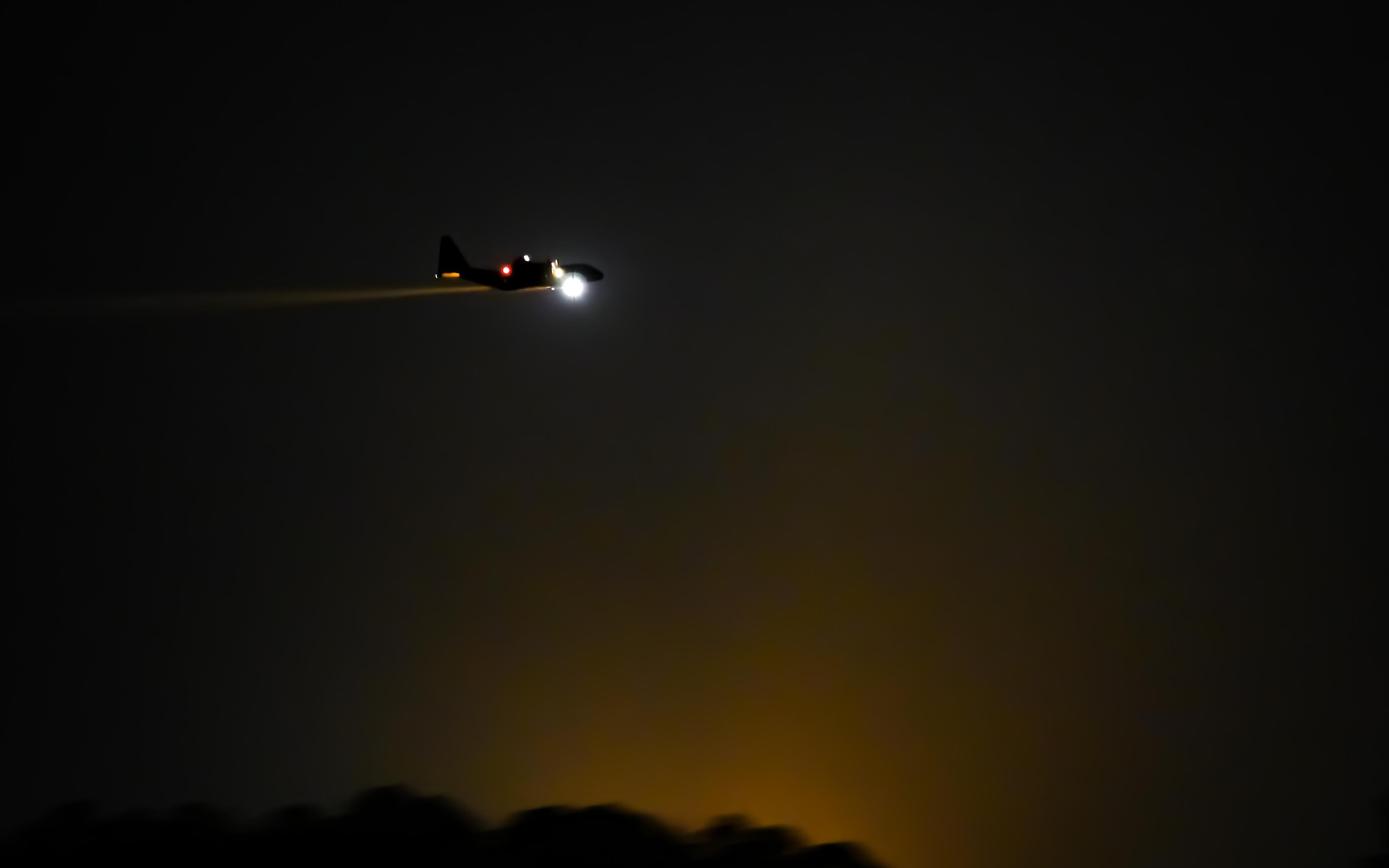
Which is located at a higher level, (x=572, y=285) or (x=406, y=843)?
(x=572, y=285)

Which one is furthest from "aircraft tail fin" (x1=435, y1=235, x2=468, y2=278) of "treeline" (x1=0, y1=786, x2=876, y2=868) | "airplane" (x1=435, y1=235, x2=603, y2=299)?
"treeline" (x1=0, y1=786, x2=876, y2=868)

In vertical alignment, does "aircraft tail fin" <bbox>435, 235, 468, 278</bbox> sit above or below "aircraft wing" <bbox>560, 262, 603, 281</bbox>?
above

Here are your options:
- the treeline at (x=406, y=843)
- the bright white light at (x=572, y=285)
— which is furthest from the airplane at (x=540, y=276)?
the treeline at (x=406, y=843)

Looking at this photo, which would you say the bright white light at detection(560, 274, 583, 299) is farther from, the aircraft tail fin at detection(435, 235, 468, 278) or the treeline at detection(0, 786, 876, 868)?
the treeline at detection(0, 786, 876, 868)

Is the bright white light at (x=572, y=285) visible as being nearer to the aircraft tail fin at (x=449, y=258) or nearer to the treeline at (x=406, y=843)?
the aircraft tail fin at (x=449, y=258)

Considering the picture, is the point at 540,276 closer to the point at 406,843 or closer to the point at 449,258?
the point at 449,258

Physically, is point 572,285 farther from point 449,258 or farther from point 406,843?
point 406,843

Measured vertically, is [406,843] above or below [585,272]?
below

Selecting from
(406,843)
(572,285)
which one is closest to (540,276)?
(572,285)

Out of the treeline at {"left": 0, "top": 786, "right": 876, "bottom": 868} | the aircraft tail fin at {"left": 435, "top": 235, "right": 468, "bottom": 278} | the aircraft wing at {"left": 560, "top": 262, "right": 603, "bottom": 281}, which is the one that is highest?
the aircraft tail fin at {"left": 435, "top": 235, "right": 468, "bottom": 278}

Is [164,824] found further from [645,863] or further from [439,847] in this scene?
[645,863]
